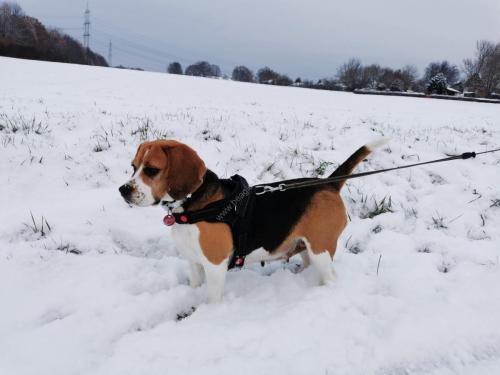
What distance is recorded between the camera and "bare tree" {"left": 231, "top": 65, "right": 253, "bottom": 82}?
100900mm

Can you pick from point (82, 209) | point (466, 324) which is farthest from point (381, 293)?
point (82, 209)

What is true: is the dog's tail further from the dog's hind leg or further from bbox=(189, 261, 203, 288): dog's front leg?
bbox=(189, 261, 203, 288): dog's front leg

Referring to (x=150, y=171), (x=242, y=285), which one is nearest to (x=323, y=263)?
(x=242, y=285)

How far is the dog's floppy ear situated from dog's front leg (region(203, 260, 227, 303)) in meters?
0.66

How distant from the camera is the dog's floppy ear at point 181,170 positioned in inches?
111

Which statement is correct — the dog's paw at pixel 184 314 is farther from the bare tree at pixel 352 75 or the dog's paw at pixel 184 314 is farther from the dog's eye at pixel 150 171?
the bare tree at pixel 352 75

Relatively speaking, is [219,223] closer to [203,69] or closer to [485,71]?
[485,71]

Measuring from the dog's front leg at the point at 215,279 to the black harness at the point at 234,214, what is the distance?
0.57 ft

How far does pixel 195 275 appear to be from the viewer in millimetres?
3359

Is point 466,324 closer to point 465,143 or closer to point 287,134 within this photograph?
point 287,134

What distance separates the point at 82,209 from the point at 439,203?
15.4 feet

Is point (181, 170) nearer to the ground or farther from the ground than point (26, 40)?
nearer to the ground

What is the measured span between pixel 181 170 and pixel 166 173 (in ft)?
0.39

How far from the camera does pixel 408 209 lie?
15.9 feet
